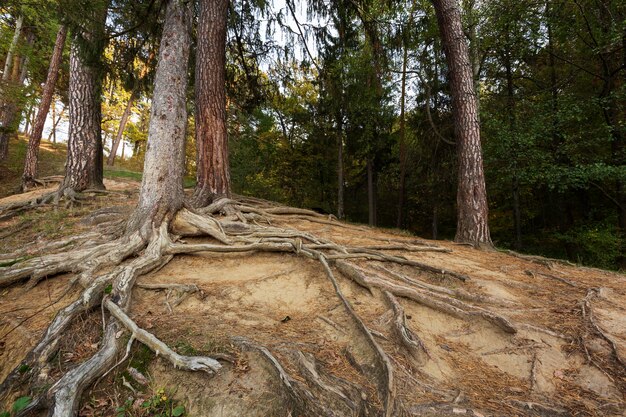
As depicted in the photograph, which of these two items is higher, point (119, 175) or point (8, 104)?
point (8, 104)

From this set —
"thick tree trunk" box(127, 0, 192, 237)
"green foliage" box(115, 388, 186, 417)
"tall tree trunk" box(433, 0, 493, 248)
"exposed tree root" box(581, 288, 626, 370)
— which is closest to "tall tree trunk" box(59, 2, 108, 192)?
"thick tree trunk" box(127, 0, 192, 237)

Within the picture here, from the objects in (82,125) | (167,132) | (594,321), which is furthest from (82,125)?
(594,321)

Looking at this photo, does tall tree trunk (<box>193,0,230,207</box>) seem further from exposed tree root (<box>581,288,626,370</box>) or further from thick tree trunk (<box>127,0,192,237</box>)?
exposed tree root (<box>581,288,626,370</box>)

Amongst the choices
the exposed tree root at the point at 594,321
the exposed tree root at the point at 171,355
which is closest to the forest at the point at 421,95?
the exposed tree root at the point at 594,321

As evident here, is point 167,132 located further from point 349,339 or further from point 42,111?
point 42,111

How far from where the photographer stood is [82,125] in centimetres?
755

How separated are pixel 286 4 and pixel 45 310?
8.64 metres

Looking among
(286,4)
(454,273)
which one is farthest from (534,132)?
(286,4)

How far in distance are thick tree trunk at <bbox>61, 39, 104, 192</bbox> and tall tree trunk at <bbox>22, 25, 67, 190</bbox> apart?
3368mm

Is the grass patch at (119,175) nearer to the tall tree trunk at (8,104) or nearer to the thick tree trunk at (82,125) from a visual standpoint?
the tall tree trunk at (8,104)

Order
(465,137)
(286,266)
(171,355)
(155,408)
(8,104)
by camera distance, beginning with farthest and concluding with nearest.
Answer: (8,104)
(465,137)
(286,266)
(171,355)
(155,408)

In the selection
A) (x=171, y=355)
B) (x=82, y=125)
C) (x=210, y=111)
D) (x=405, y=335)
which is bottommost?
(x=171, y=355)

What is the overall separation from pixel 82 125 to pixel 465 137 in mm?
9884

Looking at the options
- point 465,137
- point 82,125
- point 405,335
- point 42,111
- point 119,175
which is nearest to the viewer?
point 405,335
